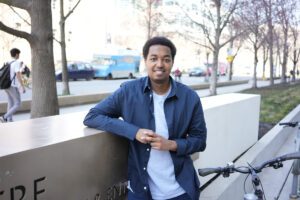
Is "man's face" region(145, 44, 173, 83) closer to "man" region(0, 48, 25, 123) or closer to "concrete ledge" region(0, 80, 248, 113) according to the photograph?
"man" region(0, 48, 25, 123)

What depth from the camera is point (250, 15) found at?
18.9 metres

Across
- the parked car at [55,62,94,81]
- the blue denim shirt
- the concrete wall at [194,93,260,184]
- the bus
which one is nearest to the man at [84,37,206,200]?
the blue denim shirt

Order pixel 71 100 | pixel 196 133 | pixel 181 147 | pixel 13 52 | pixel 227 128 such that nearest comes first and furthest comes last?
1. pixel 181 147
2. pixel 196 133
3. pixel 227 128
4. pixel 13 52
5. pixel 71 100

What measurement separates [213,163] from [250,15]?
53.5ft

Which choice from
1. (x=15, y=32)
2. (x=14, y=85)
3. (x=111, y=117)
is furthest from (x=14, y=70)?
(x=111, y=117)

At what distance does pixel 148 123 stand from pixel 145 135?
13 cm

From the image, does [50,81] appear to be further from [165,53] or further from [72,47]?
[72,47]

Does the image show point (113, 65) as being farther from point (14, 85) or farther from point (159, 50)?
point (159, 50)

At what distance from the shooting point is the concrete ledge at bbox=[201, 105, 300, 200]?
3.86 metres

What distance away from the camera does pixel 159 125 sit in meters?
2.12

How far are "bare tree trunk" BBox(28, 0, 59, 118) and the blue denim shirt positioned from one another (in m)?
3.85

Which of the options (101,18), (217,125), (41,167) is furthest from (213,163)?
(101,18)

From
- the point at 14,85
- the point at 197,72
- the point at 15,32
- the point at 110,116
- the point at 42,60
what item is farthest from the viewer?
the point at 197,72

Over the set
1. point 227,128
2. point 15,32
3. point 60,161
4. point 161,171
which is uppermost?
point 15,32
